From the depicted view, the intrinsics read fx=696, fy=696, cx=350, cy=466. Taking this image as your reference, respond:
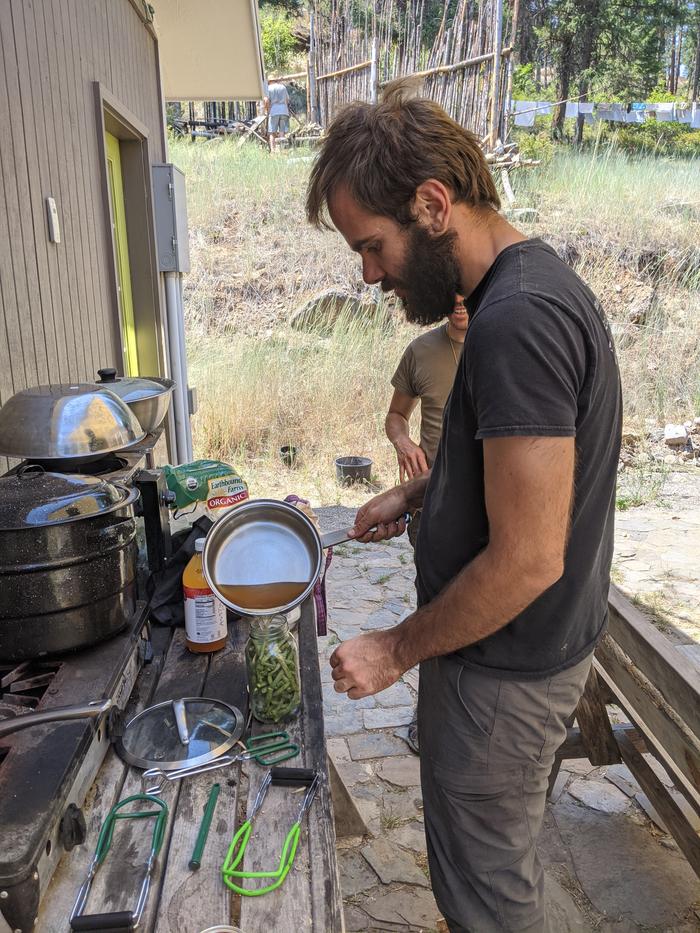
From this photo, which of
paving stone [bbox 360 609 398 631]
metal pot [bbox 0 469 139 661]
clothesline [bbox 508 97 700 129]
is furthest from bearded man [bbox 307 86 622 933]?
clothesline [bbox 508 97 700 129]

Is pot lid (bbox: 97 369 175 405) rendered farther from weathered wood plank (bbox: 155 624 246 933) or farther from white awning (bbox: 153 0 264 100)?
white awning (bbox: 153 0 264 100)

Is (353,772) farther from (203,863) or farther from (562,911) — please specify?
(203,863)

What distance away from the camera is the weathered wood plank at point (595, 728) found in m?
2.74

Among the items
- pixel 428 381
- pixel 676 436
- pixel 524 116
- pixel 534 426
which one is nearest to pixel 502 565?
pixel 534 426

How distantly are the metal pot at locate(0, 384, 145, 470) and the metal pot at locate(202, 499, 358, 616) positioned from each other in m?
0.42

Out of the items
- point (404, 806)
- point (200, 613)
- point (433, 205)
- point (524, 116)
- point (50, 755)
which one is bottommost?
point (404, 806)

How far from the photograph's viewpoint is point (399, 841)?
292cm

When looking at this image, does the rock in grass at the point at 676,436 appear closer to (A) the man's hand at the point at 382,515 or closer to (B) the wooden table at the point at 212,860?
(A) the man's hand at the point at 382,515

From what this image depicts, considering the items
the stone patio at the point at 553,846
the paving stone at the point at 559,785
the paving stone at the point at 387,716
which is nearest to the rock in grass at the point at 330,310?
the stone patio at the point at 553,846

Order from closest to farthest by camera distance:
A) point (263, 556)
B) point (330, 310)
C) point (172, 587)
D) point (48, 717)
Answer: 1. point (48, 717)
2. point (263, 556)
3. point (172, 587)
4. point (330, 310)

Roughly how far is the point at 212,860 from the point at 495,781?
2.31ft

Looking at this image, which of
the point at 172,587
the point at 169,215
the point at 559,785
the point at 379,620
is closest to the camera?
the point at 172,587

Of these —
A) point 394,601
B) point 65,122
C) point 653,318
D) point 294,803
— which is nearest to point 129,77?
point 65,122

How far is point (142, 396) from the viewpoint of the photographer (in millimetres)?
2676
